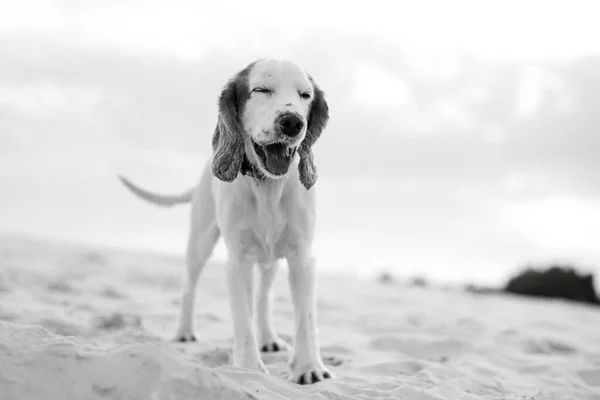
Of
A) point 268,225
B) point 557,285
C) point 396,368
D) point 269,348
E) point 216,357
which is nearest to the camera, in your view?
point 268,225

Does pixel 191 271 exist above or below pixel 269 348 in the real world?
above

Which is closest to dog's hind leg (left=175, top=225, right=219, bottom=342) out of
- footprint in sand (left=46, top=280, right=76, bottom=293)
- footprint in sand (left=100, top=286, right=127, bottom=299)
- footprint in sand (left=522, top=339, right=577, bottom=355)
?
footprint in sand (left=100, top=286, right=127, bottom=299)

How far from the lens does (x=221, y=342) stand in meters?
5.21

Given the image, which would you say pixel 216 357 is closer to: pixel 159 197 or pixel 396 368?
pixel 396 368

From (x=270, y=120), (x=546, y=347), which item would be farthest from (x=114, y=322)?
(x=546, y=347)

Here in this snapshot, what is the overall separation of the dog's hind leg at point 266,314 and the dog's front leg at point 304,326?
0.85 meters

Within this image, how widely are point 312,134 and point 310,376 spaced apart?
145cm

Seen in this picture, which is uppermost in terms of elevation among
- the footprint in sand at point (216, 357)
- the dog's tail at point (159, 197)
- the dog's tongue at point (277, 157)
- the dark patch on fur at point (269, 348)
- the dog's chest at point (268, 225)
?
the dog's tongue at point (277, 157)

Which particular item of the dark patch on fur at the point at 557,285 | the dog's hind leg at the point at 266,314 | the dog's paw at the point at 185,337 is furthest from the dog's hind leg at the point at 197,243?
the dark patch on fur at the point at 557,285

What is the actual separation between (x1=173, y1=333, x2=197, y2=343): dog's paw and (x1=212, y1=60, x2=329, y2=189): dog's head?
189 cm

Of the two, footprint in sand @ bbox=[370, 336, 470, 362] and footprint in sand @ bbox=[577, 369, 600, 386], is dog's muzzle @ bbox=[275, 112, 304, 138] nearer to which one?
footprint in sand @ bbox=[370, 336, 470, 362]

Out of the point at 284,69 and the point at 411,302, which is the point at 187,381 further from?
the point at 411,302

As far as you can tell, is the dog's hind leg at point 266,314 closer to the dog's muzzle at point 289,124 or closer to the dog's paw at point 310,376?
the dog's paw at point 310,376

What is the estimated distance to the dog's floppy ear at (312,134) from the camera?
Result: 395cm
